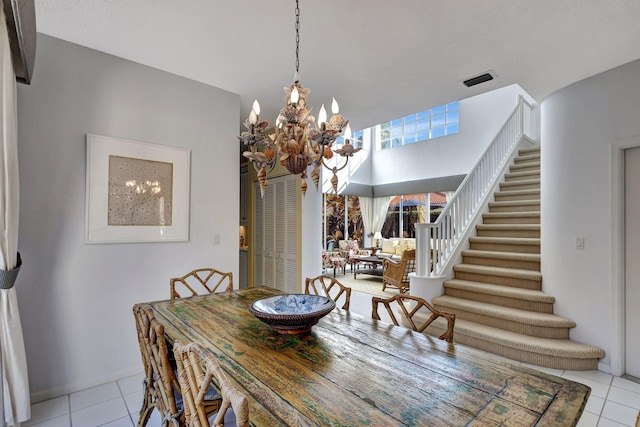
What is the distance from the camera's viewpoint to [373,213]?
35.3 ft

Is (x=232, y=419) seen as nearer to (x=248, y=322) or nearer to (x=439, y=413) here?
(x=248, y=322)

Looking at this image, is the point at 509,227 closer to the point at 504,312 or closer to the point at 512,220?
the point at 512,220

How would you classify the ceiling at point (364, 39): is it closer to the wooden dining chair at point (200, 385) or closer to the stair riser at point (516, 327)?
the wooden dining chair at point (200, 385)

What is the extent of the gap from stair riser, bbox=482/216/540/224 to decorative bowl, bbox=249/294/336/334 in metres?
4.30

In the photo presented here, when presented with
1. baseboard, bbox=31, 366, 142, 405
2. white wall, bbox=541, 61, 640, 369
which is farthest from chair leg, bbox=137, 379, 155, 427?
white wall, bbox=541, 61, 640, 369

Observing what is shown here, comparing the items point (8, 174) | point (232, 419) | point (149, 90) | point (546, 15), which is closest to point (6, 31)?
point (8, 174)

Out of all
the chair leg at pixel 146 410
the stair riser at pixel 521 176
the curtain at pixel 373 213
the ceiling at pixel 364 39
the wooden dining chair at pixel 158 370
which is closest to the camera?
the wooden dining chair at pixel 158 370

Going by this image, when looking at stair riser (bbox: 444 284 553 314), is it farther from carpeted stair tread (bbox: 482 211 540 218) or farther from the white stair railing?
carpeted stair tread (bbox: 482 211 540 218)

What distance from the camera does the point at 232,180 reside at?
338 centimetres

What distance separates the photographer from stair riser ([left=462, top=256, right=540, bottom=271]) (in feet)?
13.0

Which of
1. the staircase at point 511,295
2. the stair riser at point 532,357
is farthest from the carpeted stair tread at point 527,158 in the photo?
the stair riser at point 532,357

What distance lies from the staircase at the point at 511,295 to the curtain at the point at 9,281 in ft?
12.3

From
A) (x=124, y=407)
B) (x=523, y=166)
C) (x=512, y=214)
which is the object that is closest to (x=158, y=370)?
(x=124, y=407)

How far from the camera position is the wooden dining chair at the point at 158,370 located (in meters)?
1.30
